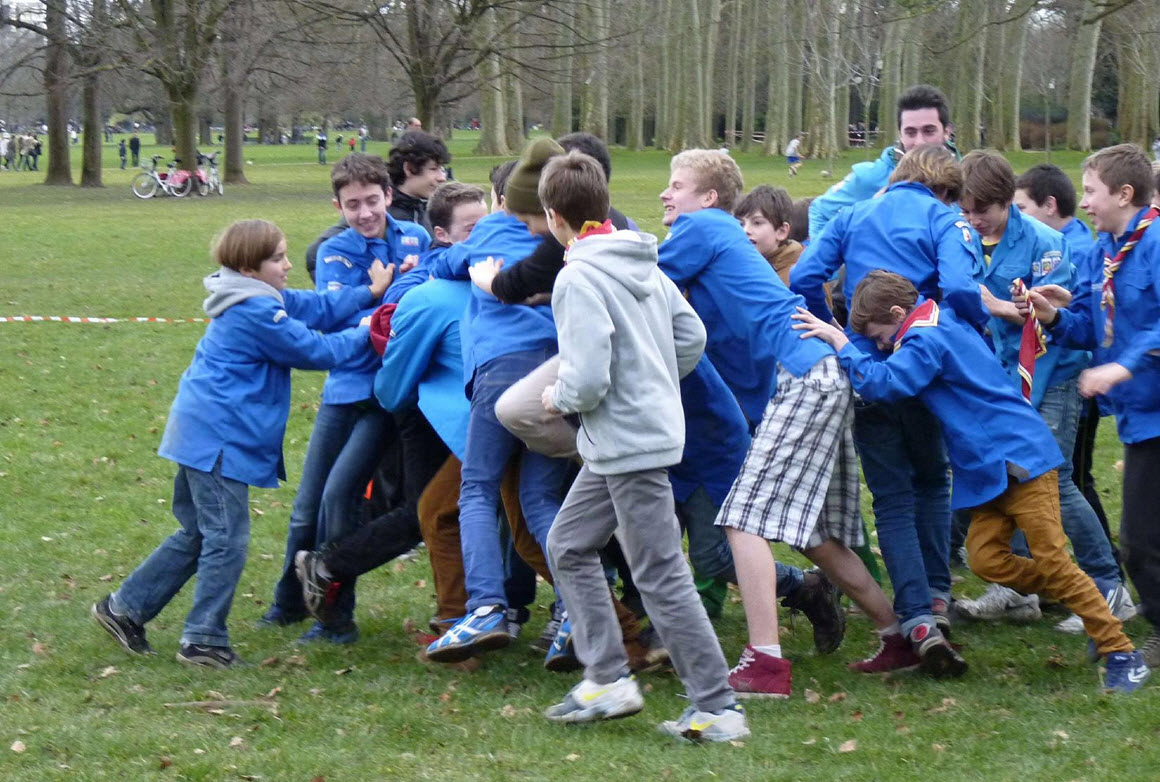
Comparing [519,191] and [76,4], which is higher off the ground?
[76,4]

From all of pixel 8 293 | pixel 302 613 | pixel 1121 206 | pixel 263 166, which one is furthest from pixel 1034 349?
pixel 263 166

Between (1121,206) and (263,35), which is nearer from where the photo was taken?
(1121,206)

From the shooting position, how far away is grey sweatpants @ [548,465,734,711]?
457 cm

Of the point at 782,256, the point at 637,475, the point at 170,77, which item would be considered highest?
the point at 170,77

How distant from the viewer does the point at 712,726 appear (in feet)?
15.0

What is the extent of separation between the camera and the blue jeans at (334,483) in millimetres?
5957

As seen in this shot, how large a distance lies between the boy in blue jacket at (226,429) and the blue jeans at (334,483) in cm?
35

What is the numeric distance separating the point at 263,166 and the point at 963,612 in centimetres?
5492

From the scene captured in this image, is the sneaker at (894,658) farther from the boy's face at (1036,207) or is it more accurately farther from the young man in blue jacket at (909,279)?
the boy's face at (1036,207)

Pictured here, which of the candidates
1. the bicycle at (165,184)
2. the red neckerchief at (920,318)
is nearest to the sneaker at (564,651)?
the red neckerchief at (920,318)

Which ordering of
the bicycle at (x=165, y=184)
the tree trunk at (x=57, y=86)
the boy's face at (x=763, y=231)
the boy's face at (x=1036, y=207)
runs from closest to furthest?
the boy's face at (x=763, y=231) → the boy's face at (x=1036, y=207) → the tree trunk at (x=57, y=86) → the bicycle at (x=165, y=184)

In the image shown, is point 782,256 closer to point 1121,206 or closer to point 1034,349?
point 1034,349

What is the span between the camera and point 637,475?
14.9ft

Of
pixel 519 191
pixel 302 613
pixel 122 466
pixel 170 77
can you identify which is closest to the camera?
pixel 519 191
